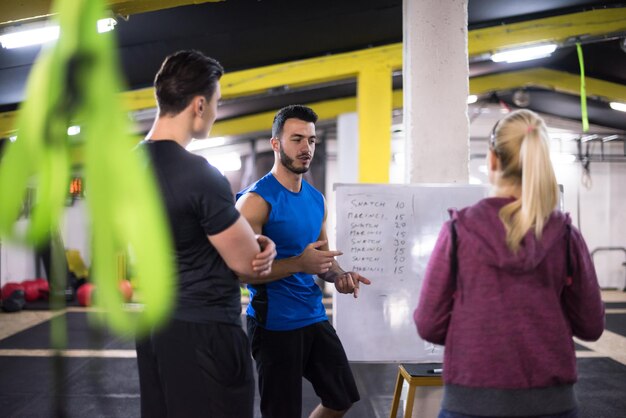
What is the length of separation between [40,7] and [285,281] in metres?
2.07

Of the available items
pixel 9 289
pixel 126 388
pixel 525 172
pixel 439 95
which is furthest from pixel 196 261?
pixel 9 289

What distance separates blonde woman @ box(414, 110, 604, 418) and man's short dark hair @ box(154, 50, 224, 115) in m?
0.66

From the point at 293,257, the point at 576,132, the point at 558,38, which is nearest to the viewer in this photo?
the point at 293,257

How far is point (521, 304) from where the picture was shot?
1.21 metres

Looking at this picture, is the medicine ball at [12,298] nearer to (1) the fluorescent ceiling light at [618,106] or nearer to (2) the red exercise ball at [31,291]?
(2) the red exercise ball at [31,291]

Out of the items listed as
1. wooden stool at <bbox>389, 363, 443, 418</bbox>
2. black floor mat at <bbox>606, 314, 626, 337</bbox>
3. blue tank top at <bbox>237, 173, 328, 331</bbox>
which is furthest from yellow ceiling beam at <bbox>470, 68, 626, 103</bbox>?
blue tank top at <bbox>237, 173, 328, 331</bbox>

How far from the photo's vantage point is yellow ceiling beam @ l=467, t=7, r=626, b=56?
516cm

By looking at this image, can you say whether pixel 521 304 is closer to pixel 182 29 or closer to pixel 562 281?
pixel 562 281

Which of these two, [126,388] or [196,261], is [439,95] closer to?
[196,261]

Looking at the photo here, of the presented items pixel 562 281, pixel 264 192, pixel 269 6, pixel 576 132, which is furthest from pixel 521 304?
pixel 576 132

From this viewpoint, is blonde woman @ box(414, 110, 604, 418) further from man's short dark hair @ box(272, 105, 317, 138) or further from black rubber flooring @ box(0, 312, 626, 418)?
black rubber flooring @ box(0, 312, 626, 418)

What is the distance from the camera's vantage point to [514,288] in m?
1.20

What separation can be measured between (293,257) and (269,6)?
116 inches

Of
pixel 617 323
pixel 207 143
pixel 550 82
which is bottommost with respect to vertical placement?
pixel 617 323
